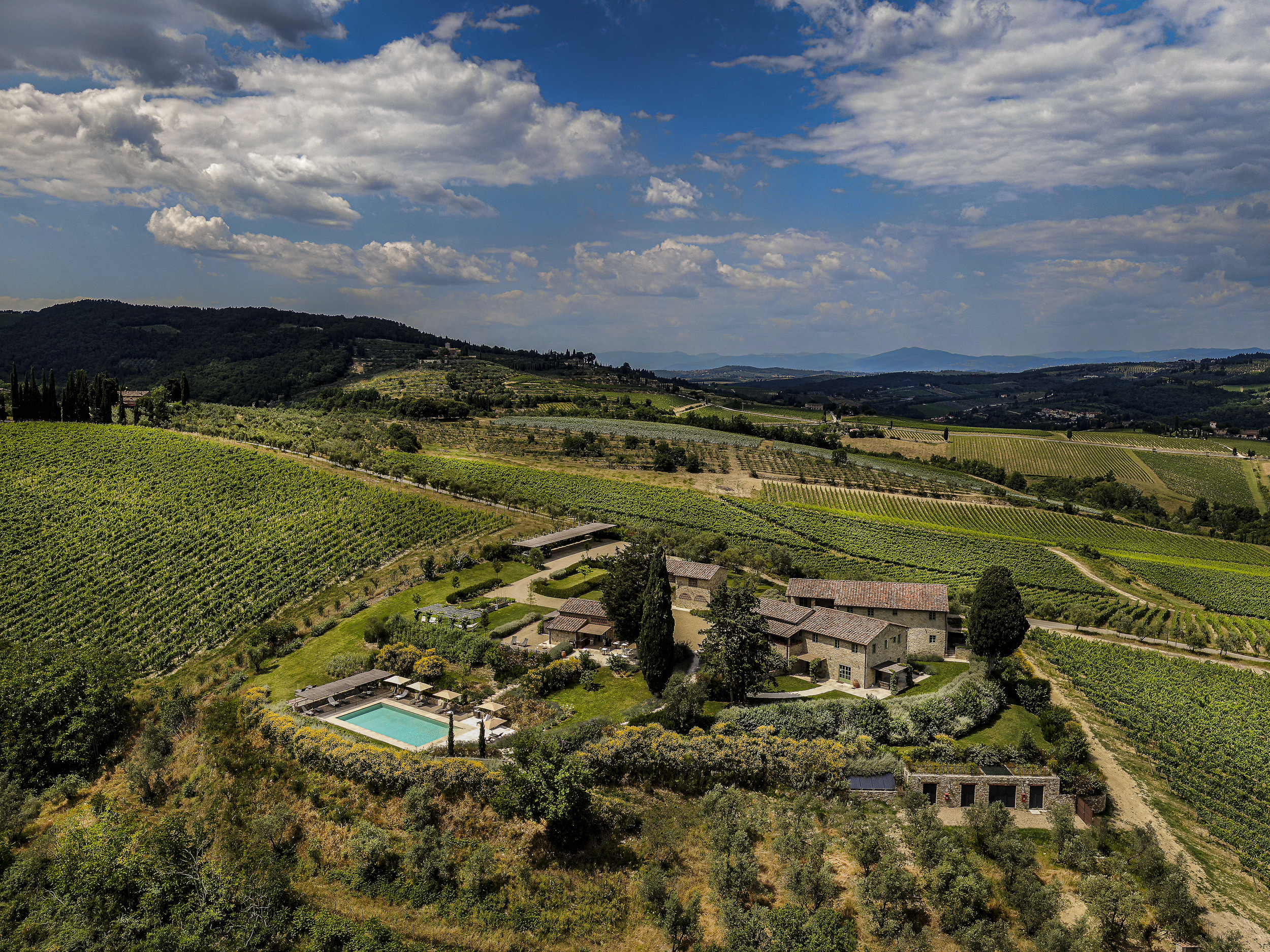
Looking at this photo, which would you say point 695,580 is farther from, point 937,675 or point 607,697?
point 937,675

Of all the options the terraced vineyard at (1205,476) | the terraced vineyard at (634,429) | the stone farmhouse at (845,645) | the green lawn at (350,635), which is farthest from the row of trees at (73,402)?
the terraced vineyard at (1205,476)

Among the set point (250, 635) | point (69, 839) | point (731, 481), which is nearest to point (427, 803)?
point (69, 839)

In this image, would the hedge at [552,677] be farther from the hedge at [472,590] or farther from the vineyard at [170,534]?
the vineyard at [170,534]

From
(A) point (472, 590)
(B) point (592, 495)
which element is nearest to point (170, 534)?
(A) point (472, 590)

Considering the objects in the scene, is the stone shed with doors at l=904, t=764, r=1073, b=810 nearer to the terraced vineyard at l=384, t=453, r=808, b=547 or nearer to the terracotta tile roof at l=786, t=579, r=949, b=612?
the terracotta tile roof at l=786, t=579, r=949, b=612

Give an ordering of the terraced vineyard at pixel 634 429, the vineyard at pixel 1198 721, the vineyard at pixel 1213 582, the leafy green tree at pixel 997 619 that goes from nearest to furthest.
Result: the vineyard at pixel 1198 721 < the leafy green tree at pixel 997 619 < the vineyard at pixel 1213 582 < the terraced vineyard at pixel 634 429

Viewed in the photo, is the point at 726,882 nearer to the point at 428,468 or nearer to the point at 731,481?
the point at 428,468
